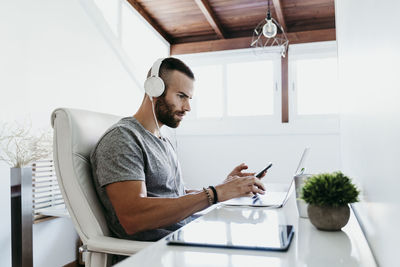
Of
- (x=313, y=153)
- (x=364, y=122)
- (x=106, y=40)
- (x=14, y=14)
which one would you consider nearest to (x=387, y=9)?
(x=364, y=122)

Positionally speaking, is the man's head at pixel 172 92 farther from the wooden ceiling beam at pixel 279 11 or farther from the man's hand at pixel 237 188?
the wooden ceiling beam at pixel 279 11

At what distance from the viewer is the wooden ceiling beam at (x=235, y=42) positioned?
413cm

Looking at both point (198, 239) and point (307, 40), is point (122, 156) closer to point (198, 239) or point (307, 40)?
point (198, 239)

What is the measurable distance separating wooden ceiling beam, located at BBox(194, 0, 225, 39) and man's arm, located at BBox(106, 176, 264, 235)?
3.13m

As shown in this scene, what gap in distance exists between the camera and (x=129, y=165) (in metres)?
1.12

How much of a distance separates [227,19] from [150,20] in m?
0.98


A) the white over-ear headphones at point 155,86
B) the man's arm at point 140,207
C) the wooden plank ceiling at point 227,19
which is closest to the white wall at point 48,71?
the wooden plank ceiling at point 227,19

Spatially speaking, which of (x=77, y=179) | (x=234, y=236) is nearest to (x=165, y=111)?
(x=77, y=179)

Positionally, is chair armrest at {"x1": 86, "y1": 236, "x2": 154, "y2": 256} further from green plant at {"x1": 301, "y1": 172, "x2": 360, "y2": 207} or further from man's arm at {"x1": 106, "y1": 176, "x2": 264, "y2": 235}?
green plant at {"x1": 301, "y1": 172, "x2": 360, "y2": 207}

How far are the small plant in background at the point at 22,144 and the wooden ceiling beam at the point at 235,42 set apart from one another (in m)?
2.70

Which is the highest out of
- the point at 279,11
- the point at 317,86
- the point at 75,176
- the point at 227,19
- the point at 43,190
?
the point at 227,19

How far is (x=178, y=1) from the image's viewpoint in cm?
399

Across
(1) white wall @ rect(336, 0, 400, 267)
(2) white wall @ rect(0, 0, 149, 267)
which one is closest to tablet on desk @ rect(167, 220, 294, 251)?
(1) white wall @ rect(336, 0, 400, 267)

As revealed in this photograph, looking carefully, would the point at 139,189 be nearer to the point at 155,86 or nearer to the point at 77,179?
the point at 77,179
